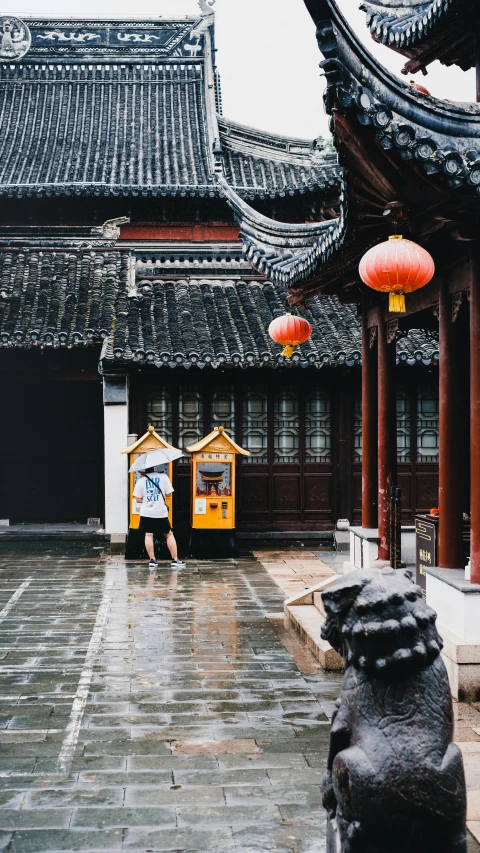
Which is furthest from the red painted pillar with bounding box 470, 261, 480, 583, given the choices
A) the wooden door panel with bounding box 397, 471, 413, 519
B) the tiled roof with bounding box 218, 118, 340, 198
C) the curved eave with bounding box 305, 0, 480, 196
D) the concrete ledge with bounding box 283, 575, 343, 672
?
the tiled roof with bounding box 218, 118, 340, 198

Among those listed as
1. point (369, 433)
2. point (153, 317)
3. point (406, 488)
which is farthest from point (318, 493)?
point (369, 433)

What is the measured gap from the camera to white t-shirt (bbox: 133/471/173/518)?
A: 12484mm

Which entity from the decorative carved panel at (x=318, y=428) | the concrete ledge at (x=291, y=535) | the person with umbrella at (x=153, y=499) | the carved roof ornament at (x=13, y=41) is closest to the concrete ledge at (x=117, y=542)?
the person with umbrella at (x=153, y=499)

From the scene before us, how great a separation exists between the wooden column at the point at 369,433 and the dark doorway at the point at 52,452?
8313mm

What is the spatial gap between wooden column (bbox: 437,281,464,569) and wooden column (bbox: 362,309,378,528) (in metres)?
2.65

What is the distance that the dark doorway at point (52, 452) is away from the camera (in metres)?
17.1

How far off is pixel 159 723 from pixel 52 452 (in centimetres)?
1168

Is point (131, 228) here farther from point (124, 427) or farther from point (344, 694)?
point (344, 694)

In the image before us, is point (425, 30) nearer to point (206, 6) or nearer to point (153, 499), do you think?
point (153, 499)

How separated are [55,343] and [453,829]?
482 inches

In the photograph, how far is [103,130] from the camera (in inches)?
797

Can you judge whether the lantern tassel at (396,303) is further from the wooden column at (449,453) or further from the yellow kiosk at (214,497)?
the yellow kiosk at (214,497)

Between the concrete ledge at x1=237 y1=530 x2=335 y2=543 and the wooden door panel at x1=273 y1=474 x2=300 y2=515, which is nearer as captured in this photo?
the concrete ledge at x1=237 y1=530 x2=335 y2=543

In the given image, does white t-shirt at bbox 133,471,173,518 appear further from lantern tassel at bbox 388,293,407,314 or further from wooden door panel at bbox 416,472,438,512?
lantern tassel at bbox 388,293,407,314
